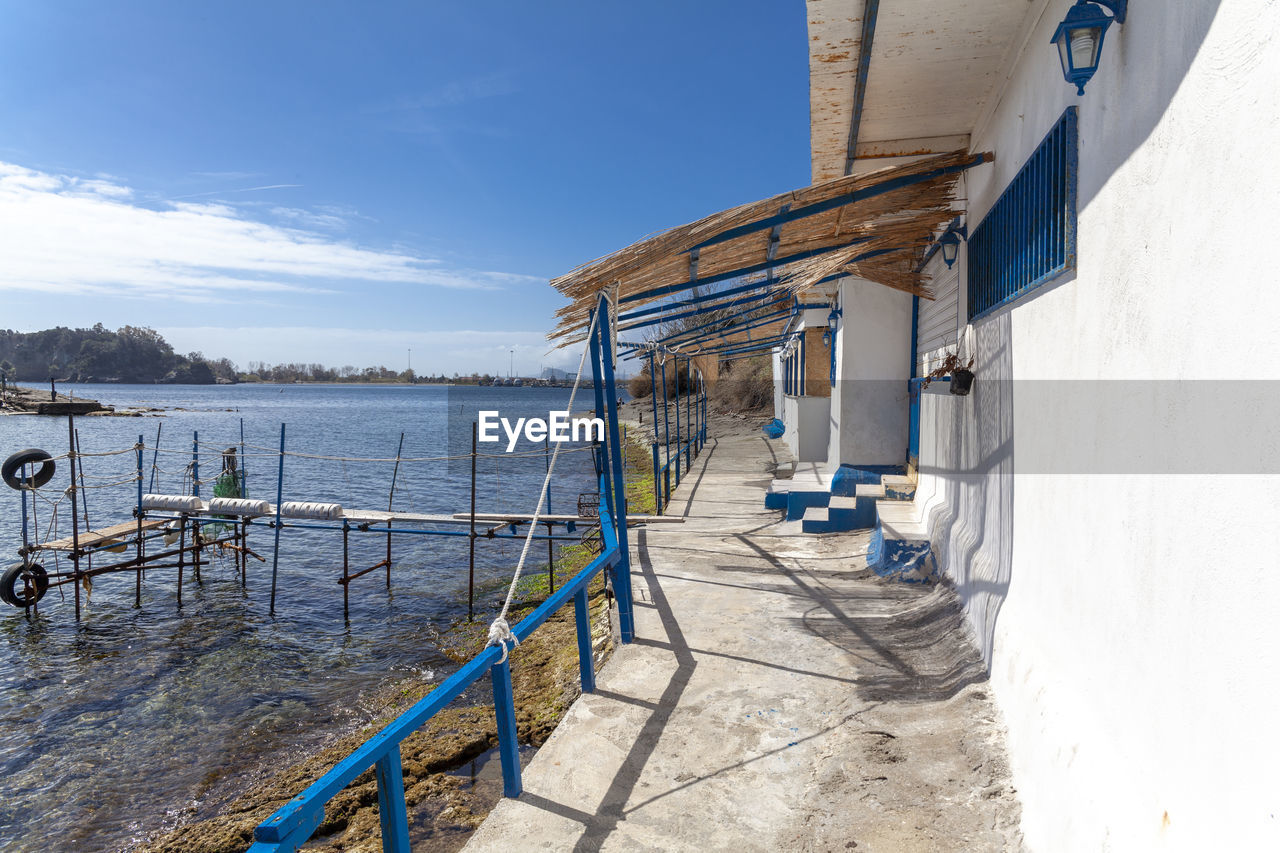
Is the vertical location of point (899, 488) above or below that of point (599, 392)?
below

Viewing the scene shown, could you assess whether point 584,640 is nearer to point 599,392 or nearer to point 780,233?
point 599,392

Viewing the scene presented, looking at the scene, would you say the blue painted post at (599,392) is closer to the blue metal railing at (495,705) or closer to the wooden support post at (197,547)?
the blue metal railing at (495,705)

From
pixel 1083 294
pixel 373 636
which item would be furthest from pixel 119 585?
pixel 1083 294

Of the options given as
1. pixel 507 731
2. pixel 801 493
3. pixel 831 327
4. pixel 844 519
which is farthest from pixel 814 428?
pixel 507 731

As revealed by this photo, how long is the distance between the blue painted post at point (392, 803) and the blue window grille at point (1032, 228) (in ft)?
11.3

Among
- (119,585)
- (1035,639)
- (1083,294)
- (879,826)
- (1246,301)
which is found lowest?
(119,585)

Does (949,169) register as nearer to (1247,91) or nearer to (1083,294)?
(1083,294)

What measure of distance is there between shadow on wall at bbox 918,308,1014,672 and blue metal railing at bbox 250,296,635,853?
2470 millimetres

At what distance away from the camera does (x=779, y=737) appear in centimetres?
411

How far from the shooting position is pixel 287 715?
9.48 metres

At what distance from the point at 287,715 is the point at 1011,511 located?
9141 mm

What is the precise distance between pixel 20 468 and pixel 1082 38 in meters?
18.6

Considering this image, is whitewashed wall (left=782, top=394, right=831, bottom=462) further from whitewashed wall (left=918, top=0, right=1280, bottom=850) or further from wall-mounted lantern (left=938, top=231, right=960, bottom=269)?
whitewashed wall (left=918, top=0, right=1280, bottom=850)

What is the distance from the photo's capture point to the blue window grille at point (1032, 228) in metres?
3.24
